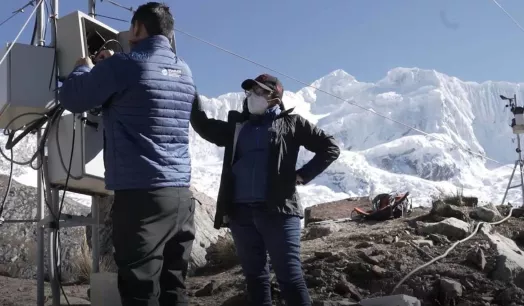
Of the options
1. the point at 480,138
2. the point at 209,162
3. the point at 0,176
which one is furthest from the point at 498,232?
the point at 480,138

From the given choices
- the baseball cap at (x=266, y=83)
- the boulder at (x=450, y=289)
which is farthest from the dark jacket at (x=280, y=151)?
the boulder at (x=450, y=289)

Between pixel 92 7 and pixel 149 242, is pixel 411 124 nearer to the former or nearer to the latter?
pixel 92 7

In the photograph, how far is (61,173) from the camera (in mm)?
4051

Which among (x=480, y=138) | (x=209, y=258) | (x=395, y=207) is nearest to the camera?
(x=209, y=258)

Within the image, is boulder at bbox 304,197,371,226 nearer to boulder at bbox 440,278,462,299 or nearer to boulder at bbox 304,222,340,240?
boulder at bbox 304,222,340,240

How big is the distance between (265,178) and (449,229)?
113 inches

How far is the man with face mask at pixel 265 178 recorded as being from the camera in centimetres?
379

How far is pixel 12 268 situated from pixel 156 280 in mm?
5372

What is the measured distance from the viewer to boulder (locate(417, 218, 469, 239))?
6.16 m

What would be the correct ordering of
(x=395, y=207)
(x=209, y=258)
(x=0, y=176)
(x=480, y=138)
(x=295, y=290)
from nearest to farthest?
1. (x=295, y=290)
2. (x=209, y=258)
3. (x=395, y=207)
4. (x=0, y=176)
5. (x=480, y=138)

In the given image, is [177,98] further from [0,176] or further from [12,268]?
[0,176]

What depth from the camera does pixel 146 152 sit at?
3162mm

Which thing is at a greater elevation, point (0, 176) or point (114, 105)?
point (0, 176)

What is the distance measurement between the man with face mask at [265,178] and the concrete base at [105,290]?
2.79 feet
